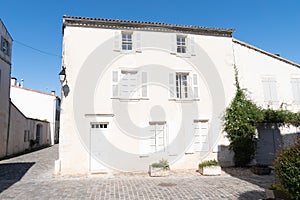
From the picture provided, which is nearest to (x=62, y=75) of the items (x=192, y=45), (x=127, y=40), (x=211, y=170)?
(x=127, y=40)

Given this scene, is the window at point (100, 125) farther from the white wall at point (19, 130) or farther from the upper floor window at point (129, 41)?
the white wall at point (19, 130)

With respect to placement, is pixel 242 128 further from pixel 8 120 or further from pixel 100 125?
pixel 8 120

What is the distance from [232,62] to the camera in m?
12.7

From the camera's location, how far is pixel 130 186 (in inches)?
328

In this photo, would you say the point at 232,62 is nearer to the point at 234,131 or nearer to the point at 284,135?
the point at 234,131

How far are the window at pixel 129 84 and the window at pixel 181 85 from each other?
6.14 ft

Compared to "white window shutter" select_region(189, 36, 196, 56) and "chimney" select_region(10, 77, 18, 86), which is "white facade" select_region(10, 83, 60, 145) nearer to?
"chimney" select_region(10, 77, 18, 86)

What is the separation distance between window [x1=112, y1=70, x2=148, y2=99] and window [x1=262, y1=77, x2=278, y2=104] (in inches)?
279

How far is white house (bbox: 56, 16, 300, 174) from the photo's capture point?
10.6 meters

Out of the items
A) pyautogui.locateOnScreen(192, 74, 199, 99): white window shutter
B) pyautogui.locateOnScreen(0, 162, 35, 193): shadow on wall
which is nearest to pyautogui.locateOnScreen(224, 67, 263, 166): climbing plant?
pyautogui.locateOnScreen(192, 74, 199, 99): white window shutter

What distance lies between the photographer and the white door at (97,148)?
1047cm

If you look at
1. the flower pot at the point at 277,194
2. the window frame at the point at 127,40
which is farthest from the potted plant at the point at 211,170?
the window frame at the point at 127,40

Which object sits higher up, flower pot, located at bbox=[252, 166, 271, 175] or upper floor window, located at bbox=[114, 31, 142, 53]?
upper floor window, located at bbox=[114, 31, 142, 53]

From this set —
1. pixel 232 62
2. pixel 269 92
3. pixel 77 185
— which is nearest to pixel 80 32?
pixel 77 185
